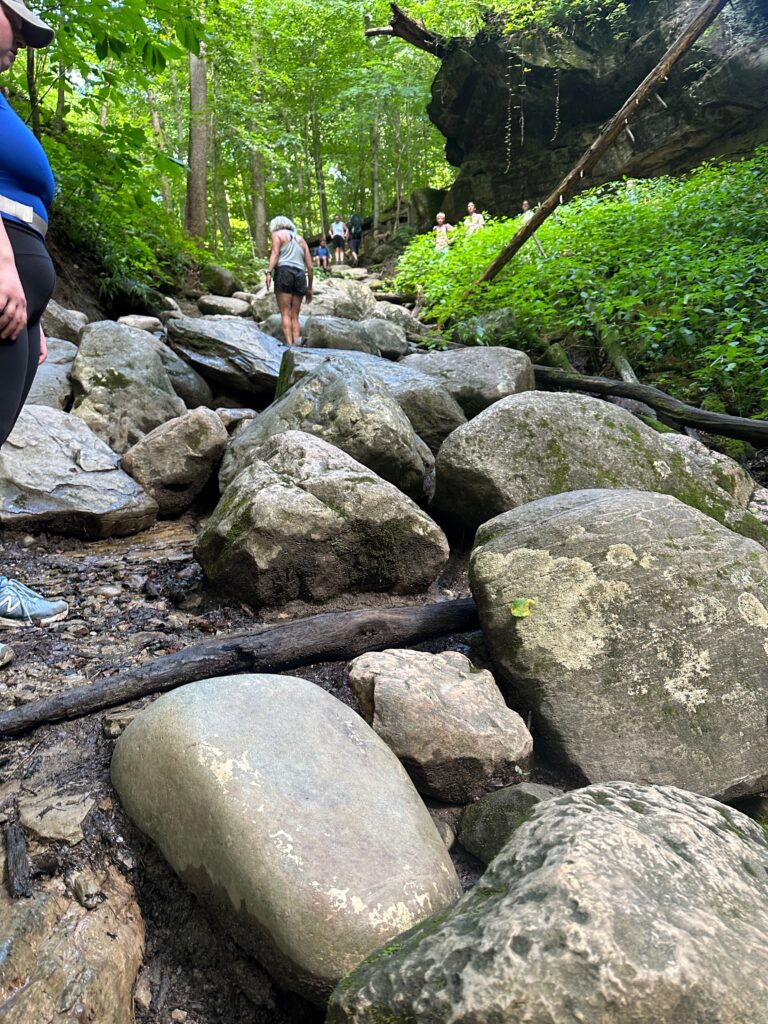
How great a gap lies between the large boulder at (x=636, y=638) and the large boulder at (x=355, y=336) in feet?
18.4

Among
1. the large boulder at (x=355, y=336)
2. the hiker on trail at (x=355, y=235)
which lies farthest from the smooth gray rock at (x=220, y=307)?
the hiker on trail at (x=355, y=235)

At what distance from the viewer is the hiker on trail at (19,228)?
1.75m

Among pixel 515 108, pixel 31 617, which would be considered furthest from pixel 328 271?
pixel 31 617

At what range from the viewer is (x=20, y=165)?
1823 millimetres

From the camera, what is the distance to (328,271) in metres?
19.5

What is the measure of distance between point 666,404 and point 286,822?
6.28m

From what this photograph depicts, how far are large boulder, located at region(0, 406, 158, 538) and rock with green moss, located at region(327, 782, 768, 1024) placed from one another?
3.57 meters

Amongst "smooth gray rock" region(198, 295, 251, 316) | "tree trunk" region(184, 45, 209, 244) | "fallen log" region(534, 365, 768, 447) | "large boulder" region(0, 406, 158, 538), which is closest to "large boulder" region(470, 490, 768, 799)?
"large boulder" region(0, 406, 158, 538)

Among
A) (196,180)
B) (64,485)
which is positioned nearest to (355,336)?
(64,485)

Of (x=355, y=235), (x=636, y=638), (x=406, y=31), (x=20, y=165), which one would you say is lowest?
(x=636, y=638)

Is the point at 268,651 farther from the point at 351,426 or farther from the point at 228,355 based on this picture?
the point at 228,355

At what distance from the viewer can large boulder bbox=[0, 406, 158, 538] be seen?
4012 millimetres

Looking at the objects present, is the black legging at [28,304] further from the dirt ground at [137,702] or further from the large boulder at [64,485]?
the large boulder at [64,485]

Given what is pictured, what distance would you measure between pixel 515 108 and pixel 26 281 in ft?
64.2
